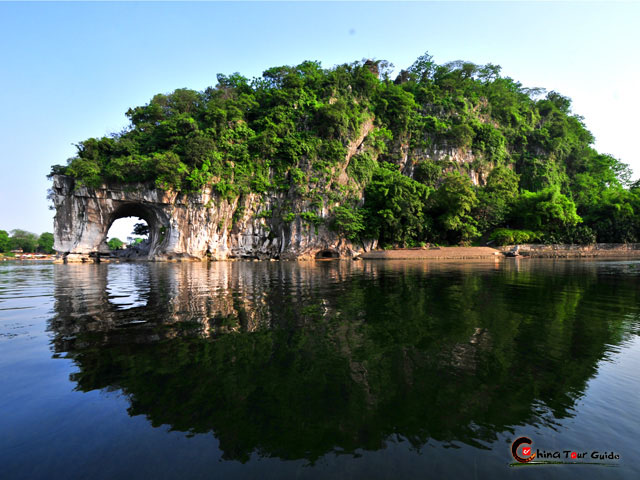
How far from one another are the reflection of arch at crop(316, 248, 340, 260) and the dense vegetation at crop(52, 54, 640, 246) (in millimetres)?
2875

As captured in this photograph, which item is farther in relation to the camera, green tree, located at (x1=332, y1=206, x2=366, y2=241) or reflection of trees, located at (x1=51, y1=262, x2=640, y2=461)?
green tree, located at (x1=332, y1=206, x2=366, y2=241)

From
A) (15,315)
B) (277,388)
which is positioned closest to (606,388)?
(277,388)

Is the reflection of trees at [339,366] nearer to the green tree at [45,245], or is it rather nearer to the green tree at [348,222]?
the green tree at [348,222]

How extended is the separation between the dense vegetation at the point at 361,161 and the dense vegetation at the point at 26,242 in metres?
60.3

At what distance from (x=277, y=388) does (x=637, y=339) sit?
17.2 feet

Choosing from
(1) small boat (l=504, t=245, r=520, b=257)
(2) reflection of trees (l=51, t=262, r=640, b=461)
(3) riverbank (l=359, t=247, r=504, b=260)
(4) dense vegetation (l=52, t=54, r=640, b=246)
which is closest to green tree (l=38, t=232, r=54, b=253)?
(4) dense vegetation (l=52, t=54, r=640, b=246)

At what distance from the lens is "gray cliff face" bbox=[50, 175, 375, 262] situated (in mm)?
30734

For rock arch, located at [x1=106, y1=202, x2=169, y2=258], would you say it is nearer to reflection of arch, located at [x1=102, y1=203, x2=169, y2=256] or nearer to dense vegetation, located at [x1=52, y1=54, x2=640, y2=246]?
reflection of arch, located at [x1=102, y1=203, x2=169, y2=256]

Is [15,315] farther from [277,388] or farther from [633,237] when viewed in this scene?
[633,237]

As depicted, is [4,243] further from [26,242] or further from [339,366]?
[339,366]

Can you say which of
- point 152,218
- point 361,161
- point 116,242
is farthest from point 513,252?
point 116,242

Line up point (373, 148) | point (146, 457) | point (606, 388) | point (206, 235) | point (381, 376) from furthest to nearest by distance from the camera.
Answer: point (373, 148), point (206, 235), point (381, 376), point (606, 388), point (146, 457)

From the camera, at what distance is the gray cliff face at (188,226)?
3073 centimetres

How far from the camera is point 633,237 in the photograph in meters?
37.8
